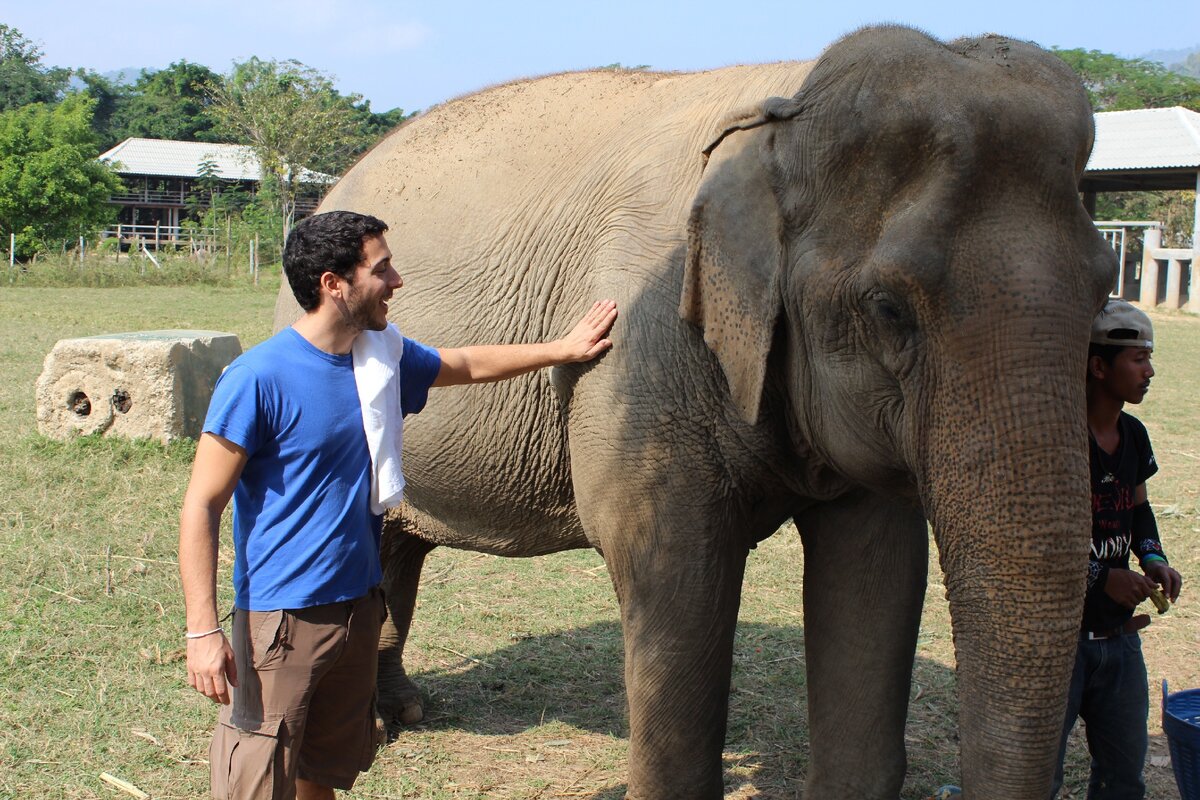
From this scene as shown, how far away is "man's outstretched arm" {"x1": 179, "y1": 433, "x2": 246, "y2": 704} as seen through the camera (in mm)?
2467

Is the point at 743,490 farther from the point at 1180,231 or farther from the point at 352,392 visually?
the point at 1180,231

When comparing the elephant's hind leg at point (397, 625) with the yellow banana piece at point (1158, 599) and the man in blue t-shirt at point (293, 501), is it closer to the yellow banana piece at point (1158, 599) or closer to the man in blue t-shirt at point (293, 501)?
the man in blue t-shirt at point (293, 501)

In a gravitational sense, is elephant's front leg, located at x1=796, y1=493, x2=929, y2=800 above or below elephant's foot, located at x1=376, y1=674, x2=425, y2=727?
above

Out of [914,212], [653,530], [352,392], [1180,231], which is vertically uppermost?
[1180,231]

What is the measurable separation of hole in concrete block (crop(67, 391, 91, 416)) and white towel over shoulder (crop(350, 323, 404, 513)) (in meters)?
5.61

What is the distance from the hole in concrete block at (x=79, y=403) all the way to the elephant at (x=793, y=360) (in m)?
4.10

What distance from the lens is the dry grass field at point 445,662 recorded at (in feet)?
12.8

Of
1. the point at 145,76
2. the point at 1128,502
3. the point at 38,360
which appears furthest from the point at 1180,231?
the point at 145,76

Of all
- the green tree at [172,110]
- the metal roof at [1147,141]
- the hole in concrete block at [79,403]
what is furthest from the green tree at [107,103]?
the hole in concrete block at [79,403]

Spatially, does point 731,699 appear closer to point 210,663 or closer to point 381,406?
point 381,406

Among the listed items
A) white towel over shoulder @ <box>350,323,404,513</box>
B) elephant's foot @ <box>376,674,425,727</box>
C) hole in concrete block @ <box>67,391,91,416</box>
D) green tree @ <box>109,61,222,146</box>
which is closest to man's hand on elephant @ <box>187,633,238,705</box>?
white towel over shoulder @ <box>350,323,404,513</box>

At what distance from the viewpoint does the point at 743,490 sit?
2.88m

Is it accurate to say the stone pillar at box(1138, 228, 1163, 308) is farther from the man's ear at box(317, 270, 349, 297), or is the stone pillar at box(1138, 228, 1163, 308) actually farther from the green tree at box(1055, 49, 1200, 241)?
the man's ear at box(317, 270, 349, 297)

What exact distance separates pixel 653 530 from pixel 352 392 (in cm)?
77
